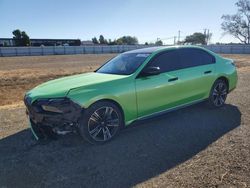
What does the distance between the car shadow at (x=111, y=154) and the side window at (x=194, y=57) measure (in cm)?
125

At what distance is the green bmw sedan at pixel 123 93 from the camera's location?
13.8ft

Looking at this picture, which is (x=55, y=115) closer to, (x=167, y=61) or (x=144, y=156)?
(x=144, y=156)

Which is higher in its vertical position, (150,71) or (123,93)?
(150,71)

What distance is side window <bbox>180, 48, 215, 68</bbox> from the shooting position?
5727mm

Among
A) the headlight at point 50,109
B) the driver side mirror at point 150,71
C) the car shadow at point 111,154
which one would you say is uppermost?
the driver side mirror at point 150,71

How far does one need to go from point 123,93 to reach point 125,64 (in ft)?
3.46

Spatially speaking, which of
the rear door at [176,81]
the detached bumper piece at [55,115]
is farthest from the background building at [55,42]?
the detached bumper piece at [55,115]

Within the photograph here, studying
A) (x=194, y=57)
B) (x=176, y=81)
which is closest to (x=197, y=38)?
(x=194, y=57)

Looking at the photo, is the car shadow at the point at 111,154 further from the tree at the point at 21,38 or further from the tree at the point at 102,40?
the tree at the point at 102,40

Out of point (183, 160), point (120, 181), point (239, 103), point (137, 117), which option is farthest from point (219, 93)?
point (120, 181)

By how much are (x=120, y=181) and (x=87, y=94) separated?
59.8 inches

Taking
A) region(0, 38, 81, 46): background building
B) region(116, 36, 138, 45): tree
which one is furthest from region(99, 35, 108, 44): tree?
region(0, 38, 81, 46): background building

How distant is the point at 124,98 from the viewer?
459cm

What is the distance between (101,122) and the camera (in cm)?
446
